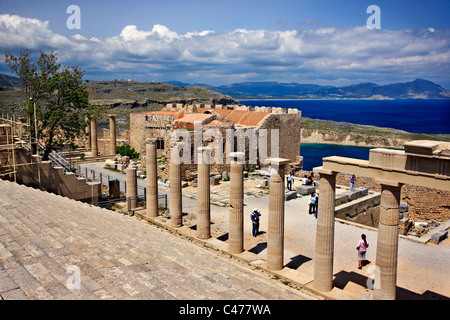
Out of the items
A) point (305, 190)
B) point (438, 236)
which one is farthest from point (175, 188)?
point (438, 236)

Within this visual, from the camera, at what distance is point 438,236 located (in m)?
14.3

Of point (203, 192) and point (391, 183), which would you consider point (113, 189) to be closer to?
point (203, 192)

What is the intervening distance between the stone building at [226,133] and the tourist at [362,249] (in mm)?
11201

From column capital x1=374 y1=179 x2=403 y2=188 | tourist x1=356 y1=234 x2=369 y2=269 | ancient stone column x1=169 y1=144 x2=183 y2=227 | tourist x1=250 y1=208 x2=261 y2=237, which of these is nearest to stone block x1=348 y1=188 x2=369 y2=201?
tourist x1=250 y1=208 x2=261 y2=237

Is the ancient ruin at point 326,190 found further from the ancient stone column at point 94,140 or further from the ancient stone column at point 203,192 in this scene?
the ancient stone column at point 94,140

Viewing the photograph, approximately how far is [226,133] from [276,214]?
48.9 ft

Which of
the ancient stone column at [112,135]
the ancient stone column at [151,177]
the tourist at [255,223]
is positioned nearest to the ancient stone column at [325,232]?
the tourist at [255,223]

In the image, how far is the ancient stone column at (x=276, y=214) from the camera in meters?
9.98

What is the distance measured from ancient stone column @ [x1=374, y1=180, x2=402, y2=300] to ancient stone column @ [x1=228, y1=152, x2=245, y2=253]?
4558 millimetres

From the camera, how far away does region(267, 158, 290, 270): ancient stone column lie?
9.98 m
